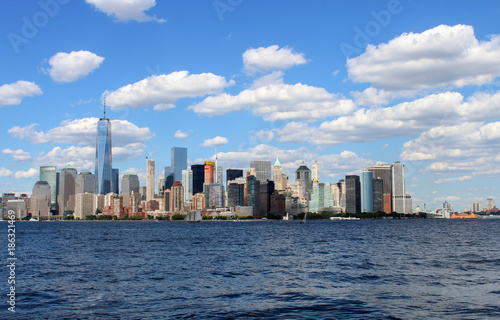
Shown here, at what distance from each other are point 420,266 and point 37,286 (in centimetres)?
4390

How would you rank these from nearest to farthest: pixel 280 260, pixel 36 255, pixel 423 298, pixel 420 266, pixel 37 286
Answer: pixel 423 298 < pixel 37 286 < pixel 420 266 < pixel 280 260 < pixel 36 255

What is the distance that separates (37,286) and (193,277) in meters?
Answer: 15.4

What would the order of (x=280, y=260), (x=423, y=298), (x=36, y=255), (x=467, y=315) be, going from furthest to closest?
1. (x=36, y=255)
2. (x=280, y=260)
3. (x=423, y=298)
4. (x=467, y=315)

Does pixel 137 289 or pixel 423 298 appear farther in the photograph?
pixel 137 289

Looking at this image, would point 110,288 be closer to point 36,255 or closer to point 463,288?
point 463,288

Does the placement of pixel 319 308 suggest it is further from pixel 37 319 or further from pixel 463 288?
pixel 37 319

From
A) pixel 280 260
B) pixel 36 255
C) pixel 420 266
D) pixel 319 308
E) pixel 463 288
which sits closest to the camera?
pixel 319 308

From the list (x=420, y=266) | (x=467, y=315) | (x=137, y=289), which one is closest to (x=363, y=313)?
(x=467, y=315)

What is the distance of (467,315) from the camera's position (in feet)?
107

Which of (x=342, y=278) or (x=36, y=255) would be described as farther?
(x=36, y=255)

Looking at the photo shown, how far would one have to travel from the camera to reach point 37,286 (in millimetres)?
45781

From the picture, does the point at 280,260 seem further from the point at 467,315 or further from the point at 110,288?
the point at 467,315

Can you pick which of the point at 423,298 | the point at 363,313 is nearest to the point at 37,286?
the point at 363,313

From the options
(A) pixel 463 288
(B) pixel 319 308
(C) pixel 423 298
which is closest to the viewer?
(B) pixel 319 308
